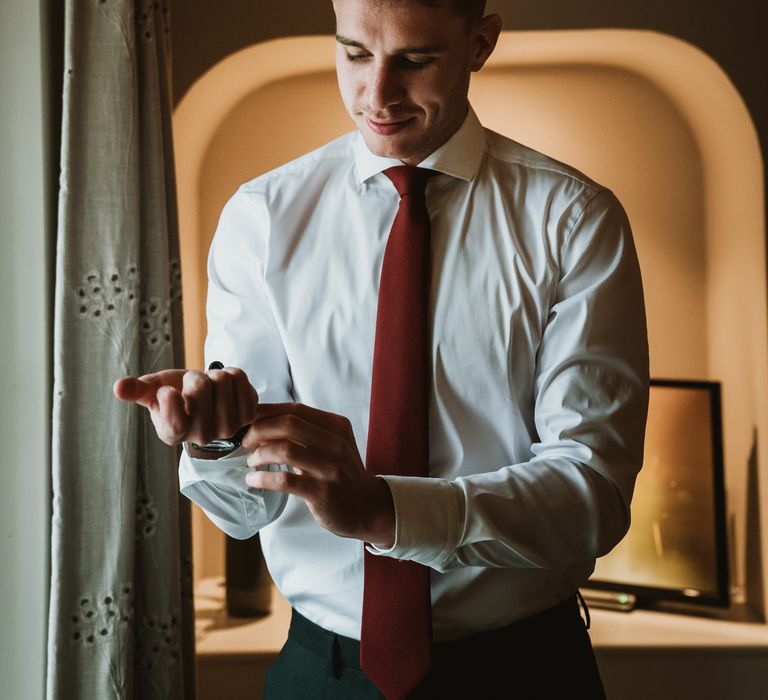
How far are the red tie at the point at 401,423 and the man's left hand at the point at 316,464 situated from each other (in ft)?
0.62

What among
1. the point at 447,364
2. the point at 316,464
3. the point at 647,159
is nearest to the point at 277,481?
the point at 316,464

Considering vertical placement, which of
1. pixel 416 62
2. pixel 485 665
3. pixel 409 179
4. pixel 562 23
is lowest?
pixel 485 665

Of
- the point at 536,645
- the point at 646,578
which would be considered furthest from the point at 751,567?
the point at 536,645

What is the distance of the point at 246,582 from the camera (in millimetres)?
2418

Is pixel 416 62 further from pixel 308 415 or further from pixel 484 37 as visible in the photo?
pixel 308 415

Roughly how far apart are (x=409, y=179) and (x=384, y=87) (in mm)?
161

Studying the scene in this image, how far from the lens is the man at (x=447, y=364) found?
3.89ft

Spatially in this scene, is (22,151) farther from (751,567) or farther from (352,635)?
(751,567)

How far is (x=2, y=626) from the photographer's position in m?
1.74

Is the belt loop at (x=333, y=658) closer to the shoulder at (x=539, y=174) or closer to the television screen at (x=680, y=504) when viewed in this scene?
the shoulder at (x=539, y=174)

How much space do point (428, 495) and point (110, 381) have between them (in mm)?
843

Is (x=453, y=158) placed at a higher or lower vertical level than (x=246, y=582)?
higher

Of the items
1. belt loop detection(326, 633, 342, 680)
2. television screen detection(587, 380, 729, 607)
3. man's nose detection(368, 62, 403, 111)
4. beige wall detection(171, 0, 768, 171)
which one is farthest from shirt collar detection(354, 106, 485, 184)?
television screen detection(587, 380, 729, 607)

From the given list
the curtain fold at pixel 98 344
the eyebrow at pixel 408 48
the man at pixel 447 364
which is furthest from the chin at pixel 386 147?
the curtain fold at pixel 98 344
